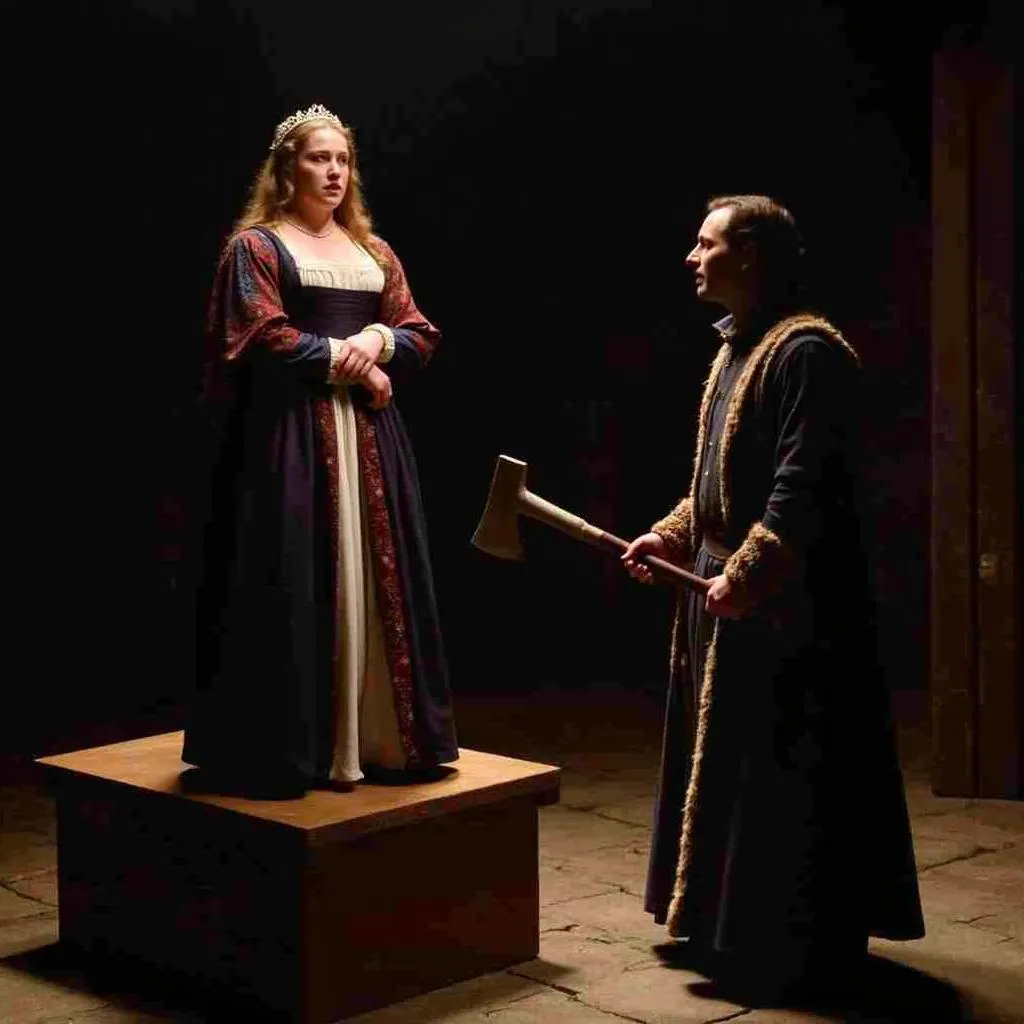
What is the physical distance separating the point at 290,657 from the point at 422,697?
0.36 metres

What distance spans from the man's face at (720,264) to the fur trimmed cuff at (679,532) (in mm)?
529

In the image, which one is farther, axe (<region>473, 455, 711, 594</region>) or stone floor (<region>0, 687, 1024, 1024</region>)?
axe (<region>473, 455, 711, 594</region>)

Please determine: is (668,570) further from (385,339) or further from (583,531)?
(385,339)

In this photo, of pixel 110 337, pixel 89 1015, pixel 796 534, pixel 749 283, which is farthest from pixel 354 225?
pixel 110 337

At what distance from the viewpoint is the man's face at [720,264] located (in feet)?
13.2

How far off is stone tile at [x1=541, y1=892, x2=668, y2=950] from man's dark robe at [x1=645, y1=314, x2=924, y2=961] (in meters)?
0.37

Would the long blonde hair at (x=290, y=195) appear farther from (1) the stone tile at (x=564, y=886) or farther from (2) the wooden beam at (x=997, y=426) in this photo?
(2) the wooden beam at (x=997, y=426)

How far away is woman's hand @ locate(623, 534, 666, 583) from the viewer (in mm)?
4062

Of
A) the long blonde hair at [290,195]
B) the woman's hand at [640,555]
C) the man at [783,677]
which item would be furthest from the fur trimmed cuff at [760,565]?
the long blonde hair at [290,195]

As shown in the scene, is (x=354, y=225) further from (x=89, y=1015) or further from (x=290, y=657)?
(x=89, y=1015)

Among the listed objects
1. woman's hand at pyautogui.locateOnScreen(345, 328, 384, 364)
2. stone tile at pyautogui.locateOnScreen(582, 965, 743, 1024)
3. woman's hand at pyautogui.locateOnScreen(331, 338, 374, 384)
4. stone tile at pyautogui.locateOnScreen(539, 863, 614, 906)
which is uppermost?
woman's hand at pyautogui.locateOnScreen(345, 328, 384, 364)

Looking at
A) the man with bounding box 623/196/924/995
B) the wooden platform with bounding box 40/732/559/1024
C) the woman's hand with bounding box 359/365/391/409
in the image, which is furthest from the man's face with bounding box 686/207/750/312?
the wooden platform with bounding box 40/732/559/1024

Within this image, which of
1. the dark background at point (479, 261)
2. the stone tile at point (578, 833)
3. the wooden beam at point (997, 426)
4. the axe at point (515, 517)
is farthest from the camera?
the dark background at point (479, 261)

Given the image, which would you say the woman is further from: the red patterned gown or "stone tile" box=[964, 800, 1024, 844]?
"stone tile" box=[964, 800, 1024, 844]
